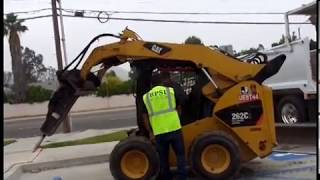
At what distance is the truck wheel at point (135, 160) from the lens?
874 centimetres

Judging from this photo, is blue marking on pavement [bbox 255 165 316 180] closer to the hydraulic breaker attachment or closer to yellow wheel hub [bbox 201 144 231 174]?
yellow wheel hub [bbox 201 144 231 174]

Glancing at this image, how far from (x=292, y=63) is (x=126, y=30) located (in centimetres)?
554

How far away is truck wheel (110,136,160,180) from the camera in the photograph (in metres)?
8.74

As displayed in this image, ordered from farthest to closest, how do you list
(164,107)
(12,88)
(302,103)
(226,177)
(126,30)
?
(12,88)
(302,103)
(126,30)
(226,177)
(164,107)

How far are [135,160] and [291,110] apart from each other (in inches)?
237

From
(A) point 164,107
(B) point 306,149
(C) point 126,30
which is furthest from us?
(B) point 306,149

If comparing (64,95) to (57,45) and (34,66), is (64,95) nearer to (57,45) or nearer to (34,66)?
(57,45)

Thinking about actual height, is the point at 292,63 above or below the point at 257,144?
above

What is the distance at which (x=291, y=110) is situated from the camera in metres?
13.8

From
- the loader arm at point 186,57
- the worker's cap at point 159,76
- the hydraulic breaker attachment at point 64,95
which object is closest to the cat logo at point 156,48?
the loader arm at point 186,57

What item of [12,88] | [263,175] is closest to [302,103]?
[263,175]

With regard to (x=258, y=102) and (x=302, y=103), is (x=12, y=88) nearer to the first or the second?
(x=302, y=103)

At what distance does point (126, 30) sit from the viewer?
9344mm

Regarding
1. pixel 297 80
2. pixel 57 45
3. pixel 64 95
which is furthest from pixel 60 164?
pixel 57 45
